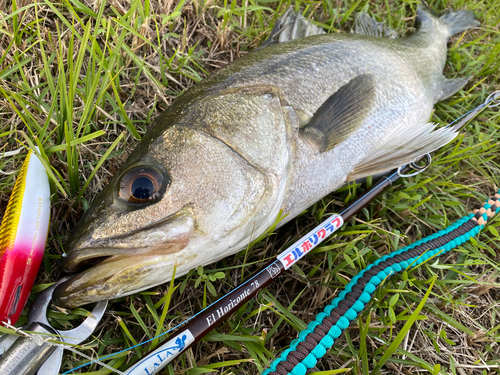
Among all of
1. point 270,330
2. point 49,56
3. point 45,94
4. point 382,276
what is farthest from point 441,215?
point 49,56

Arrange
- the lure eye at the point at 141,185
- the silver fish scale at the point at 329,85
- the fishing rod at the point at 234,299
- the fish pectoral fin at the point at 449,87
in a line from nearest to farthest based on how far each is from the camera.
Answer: the fishing rod at the point at 234,299
the lure eye at the point at 141,185
the silver fish scale at the point at 329,85
the fish pectoral fin at the point at 449,87

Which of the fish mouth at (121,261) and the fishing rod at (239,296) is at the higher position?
the fish mouth at (121,261)

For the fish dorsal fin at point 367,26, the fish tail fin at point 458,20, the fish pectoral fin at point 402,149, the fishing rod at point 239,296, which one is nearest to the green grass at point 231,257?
the fishing rod at point 239,296

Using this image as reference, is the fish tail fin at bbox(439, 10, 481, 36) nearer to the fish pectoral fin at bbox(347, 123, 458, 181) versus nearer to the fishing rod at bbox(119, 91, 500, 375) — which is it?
the fish pectoral fin at bbox(347, 123, 458, 181)

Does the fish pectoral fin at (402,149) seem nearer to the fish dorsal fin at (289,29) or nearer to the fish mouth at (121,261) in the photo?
the fish dorsal fin at (289,29)

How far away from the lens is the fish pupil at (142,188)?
4.73 feet

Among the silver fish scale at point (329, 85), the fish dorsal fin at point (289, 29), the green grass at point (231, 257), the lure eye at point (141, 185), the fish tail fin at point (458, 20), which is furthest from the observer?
the fish tail fin at point (458, 20)

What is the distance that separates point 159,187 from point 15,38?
4.89ft

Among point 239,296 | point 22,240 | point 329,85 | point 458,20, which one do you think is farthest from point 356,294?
point 458,20

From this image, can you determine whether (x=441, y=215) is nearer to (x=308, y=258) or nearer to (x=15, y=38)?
(x=308, y=258)

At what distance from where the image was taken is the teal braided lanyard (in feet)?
4.49

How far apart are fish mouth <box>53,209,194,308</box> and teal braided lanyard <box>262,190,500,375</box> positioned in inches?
25.3

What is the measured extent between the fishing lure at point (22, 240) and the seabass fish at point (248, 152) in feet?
0.48

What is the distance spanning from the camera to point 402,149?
2.15 meters
